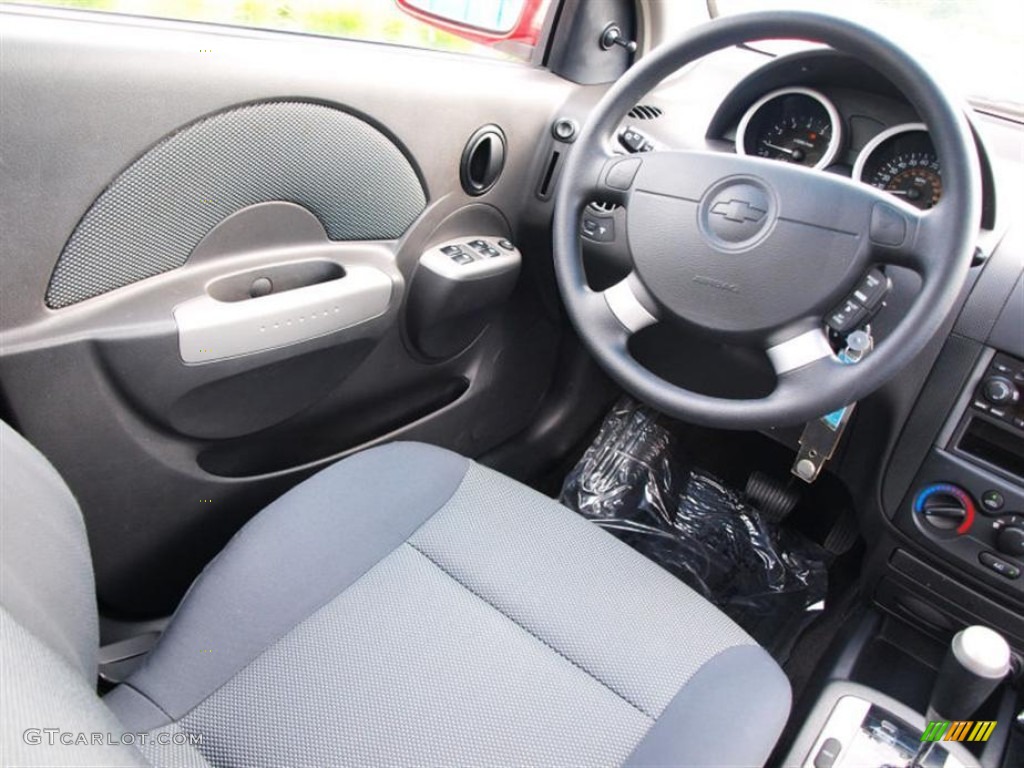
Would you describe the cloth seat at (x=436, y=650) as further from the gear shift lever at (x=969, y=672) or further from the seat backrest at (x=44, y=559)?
the gear shift lever at (x=969, y=672)

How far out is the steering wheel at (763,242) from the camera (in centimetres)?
92

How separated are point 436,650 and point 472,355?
739mm

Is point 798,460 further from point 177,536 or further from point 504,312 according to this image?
point 177,536

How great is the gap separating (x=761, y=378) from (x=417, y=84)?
0.65 metres

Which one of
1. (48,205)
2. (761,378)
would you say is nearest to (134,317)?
(48,205)

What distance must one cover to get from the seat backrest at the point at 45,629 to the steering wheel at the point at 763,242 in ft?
2.09

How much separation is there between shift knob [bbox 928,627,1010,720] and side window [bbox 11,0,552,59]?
1.06 m

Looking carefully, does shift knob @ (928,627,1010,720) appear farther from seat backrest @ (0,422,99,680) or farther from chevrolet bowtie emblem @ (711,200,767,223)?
seat backrest @ (0,422,99,680)

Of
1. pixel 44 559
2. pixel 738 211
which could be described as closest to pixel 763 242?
pixel 738 211

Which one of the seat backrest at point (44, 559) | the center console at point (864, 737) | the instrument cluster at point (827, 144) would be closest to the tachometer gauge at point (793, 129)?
the instrument cluster at point (827, 144)

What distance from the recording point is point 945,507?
117 cm

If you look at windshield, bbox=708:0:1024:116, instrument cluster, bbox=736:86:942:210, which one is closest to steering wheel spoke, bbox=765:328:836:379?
instrument cluster, bbox=736:86:942:210

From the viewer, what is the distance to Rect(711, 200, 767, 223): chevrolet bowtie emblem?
1034 mm

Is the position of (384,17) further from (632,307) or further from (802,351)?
(802,351)
